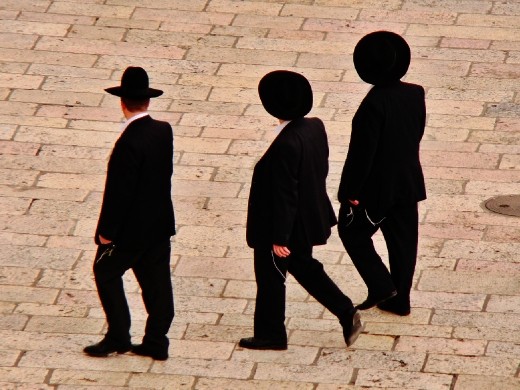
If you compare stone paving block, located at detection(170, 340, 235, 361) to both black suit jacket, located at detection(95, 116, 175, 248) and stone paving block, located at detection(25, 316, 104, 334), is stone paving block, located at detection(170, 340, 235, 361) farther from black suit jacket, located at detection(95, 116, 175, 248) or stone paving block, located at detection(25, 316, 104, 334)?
black suit jacket, located at detection(95, 116, 175, 248)

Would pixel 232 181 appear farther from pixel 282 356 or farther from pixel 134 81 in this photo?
pixel 134 81

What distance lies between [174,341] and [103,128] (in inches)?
142

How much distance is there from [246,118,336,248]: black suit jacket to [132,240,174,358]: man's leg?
22.5 inches

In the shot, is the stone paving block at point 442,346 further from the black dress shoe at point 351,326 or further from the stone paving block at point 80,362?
the stone paving block at point 80,362

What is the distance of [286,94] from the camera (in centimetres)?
953

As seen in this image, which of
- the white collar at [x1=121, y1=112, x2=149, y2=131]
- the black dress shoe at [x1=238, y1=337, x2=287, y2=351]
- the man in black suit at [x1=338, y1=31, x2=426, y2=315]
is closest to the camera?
the white collar at [x1=121, y1=112, x2=149, y2=131]

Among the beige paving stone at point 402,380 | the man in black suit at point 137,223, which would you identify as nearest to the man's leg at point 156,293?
the man in black suit at point 137,223

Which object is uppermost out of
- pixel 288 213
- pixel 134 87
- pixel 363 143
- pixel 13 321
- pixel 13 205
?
pixel 134 87

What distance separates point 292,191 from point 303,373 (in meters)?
1.14

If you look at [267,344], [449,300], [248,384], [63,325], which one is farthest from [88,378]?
[449,300]

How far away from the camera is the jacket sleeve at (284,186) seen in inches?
375

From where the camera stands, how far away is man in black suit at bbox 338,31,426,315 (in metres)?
10.1

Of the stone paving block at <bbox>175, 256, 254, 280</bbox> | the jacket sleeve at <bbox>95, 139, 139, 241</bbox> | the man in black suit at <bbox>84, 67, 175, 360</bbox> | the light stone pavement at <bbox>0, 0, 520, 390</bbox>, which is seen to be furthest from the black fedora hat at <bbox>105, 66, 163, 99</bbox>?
the stone paving block at <bbox>175, 256, 254, 280</bbox>

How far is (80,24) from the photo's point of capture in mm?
15039
